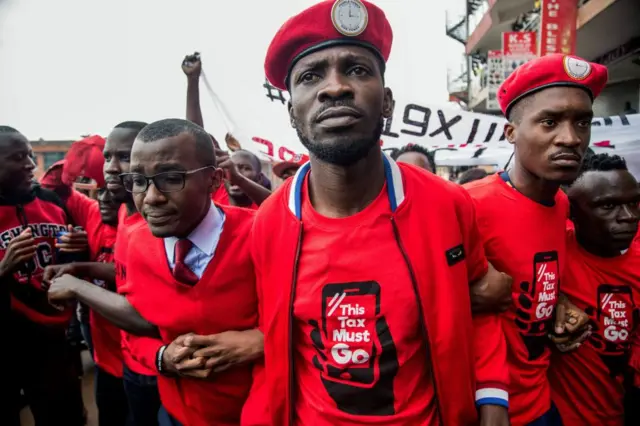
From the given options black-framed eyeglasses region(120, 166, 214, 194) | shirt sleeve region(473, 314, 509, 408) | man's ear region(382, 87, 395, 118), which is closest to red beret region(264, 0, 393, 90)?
man's ear region(382, 87, 395, 118)

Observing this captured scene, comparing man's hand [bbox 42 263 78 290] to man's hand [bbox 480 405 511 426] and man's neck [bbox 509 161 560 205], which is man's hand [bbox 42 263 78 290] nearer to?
man's hand [bbox 480 405 511 426]

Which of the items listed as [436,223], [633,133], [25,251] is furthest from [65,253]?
[633,133]

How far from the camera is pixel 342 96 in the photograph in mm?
1292

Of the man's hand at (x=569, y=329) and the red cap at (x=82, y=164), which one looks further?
the red cap at (x=82, y=164)

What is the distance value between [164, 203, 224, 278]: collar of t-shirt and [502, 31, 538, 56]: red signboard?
13.1m

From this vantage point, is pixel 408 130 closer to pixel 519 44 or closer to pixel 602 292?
pixel 602 292

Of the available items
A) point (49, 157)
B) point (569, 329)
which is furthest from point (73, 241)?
point (49, 157)

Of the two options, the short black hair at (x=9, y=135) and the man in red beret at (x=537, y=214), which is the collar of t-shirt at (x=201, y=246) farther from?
the short black hair at (x=9, y=135)

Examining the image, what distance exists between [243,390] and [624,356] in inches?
74.4

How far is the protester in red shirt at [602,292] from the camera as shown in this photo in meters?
1.97

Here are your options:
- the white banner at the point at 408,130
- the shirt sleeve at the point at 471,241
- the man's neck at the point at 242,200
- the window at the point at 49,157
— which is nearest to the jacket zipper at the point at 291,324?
the shirt sleeve at the point at 471,241

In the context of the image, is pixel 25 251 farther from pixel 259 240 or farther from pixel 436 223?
pixel 436 223

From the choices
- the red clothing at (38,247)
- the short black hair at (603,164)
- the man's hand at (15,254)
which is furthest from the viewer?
the red clothing at (38,247)

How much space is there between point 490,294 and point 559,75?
3.34 feet
